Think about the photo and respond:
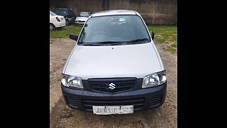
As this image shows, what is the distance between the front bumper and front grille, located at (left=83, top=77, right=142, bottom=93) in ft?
0.21

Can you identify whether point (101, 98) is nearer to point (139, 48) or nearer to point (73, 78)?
point (73, 78)

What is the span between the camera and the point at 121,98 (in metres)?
2.95

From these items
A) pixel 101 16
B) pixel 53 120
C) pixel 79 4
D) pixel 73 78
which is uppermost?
pixel 79 4

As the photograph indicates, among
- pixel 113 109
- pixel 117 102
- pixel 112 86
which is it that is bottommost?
pixel 113 109

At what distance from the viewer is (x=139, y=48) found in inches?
144

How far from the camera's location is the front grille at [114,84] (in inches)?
116

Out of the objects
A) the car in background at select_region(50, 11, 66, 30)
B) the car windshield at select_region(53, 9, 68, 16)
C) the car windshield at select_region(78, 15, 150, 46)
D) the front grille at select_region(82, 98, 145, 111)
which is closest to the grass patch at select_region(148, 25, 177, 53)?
the car windshield at select_region(78, 15, 150, 46)

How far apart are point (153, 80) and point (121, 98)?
1.64ft

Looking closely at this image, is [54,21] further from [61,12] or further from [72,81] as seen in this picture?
[72,81]

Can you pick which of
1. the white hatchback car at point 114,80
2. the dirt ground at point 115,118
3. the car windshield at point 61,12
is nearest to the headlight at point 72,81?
the white hatchback car at point 114,80

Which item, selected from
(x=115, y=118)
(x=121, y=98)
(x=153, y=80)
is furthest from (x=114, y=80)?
(x=115, y=118)

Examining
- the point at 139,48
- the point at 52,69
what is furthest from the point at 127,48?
the point at 52,69
